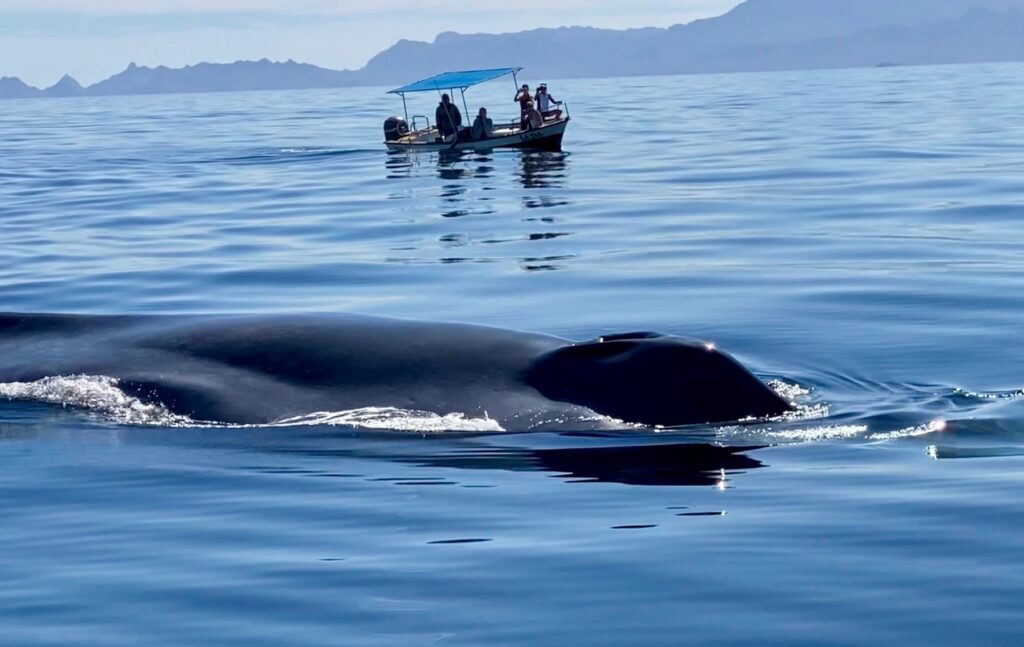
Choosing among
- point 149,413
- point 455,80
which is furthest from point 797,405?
point 455,80

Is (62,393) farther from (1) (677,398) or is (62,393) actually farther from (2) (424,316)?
(2) (424,316)

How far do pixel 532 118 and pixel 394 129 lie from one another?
5.71 meters

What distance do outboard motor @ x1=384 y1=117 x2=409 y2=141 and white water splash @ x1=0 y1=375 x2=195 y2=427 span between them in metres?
43.3

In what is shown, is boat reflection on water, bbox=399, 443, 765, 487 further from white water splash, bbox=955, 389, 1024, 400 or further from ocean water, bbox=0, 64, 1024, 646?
white water splash, bbox=955, 389, 1024, 400

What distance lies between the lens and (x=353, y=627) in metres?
5.60

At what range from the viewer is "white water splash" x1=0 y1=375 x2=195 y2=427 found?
850 centimetres

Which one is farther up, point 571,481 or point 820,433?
point 571,481

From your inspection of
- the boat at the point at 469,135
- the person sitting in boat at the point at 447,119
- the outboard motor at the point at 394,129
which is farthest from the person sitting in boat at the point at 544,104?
the outboard motor at the point at 394,129

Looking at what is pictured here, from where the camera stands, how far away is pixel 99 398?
8.70 m

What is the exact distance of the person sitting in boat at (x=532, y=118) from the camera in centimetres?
4806

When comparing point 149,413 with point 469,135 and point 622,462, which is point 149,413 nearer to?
point 622,462

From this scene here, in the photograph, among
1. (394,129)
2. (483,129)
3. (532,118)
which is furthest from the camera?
(394,129)

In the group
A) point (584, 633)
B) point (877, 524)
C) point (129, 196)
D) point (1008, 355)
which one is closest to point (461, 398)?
point (877, 524)

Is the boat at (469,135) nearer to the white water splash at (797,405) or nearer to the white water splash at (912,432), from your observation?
the white water splash at (797,405)
